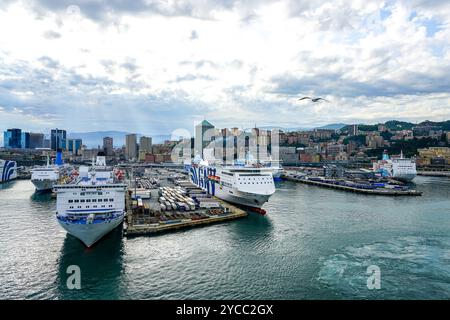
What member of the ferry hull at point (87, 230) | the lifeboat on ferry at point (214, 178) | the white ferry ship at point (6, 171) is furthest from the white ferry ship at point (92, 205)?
the white ferry ship at point (6, 171)

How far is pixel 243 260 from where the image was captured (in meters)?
8.09

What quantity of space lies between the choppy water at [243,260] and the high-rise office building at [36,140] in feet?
243

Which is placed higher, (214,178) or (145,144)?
(145,144)

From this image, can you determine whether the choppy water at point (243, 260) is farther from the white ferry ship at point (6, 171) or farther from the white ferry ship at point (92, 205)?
the white ferry ship at point (6, 171)

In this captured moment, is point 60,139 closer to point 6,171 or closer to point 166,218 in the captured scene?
point 6,171

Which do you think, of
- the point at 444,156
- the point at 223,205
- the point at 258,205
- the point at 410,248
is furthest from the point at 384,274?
the point at 444,156

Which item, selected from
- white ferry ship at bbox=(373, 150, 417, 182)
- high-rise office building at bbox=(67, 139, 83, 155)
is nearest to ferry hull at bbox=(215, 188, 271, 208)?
white ferry ship at bbox=(373, 150, 417, 182)

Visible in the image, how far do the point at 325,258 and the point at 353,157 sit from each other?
166 feet

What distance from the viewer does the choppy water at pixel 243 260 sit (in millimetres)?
6386

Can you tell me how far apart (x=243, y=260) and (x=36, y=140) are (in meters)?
83.7

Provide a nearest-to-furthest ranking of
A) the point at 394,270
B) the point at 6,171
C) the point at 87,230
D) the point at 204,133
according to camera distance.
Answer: the point at 394,270 < the point at 87,230 < the point at 6,171 < the point at 204,133

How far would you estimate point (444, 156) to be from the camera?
1698 inches

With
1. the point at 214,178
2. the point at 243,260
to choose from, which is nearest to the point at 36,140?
the point at 214,178
